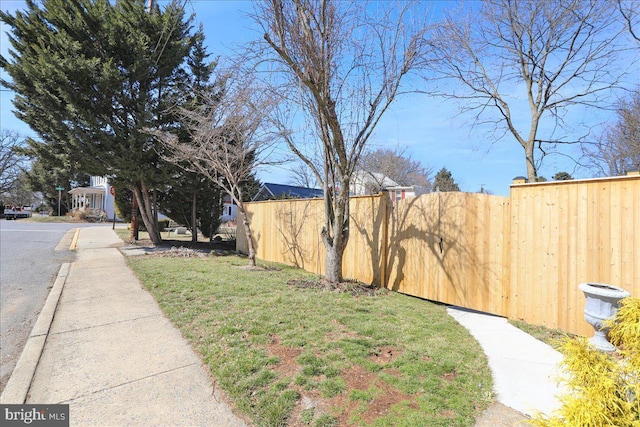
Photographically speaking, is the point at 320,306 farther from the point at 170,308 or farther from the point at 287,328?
the point at 170,308

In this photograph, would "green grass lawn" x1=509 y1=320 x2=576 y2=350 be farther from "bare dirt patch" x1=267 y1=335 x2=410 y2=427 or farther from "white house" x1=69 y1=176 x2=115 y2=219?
"white house" x1=69 y1=176 x2=115 y2=219

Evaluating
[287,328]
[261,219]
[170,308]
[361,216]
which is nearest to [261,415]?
[287,328]

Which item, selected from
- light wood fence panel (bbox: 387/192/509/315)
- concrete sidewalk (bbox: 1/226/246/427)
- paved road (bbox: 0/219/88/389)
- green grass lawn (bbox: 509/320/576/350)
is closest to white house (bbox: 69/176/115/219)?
paved road (bbox: 0/219/88/389)

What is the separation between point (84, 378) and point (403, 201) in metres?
5.42

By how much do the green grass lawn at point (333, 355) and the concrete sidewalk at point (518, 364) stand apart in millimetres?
146

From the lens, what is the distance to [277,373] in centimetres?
309

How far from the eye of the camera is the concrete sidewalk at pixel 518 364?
2.76 metres

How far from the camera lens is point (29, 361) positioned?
3.53m

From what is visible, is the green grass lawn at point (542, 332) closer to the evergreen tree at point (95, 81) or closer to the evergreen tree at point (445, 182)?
the evergreen tree at point (95, 81)

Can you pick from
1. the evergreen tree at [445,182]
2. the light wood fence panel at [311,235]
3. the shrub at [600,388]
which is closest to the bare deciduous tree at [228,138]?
the light wood fence panel at [311,235]

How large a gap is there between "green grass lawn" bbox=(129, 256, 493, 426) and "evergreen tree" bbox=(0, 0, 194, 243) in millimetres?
7335

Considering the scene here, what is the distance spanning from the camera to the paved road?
167 inches

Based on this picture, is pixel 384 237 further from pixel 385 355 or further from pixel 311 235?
pixel 385 355

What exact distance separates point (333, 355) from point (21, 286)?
7.28 m
